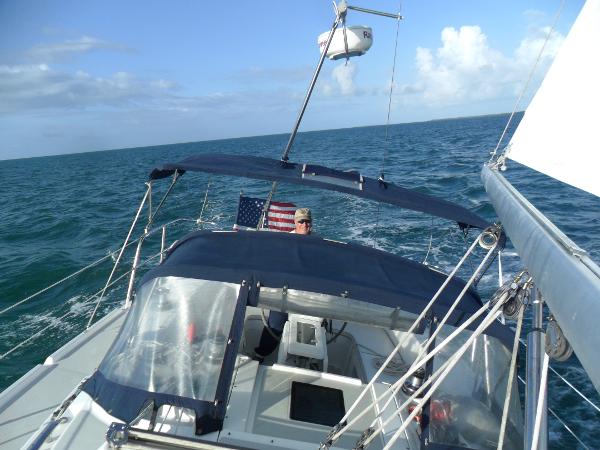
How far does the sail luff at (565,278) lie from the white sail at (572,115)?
0.35 meters

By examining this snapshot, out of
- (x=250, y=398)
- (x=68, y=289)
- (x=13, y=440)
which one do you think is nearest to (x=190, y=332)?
(x=250, y=398)

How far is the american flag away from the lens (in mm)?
6328

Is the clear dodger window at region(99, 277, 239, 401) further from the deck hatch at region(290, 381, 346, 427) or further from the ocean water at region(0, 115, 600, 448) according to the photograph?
the ocean water at region(0, 115, 600, 448)

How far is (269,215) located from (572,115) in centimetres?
449

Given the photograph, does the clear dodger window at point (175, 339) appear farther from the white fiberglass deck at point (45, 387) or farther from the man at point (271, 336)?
the man at point (271, 336)

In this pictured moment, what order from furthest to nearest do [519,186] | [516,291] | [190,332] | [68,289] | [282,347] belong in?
1. [519,186]
2. [68,289]
3. [282,347]
4. [190,332]
5. [516,291]

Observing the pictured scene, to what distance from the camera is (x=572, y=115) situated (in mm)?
2441

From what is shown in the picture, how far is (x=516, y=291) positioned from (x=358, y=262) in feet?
4.10

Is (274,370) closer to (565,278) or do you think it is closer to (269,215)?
(565,278)

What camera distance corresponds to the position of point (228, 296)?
260 cm

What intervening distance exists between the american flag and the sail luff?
4.26 m

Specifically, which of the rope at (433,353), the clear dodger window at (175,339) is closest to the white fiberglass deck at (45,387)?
the clear dodger window at (175,339)

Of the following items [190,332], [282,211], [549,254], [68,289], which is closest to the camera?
[549,254]

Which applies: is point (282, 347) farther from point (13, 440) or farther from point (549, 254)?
point (549, 254)
